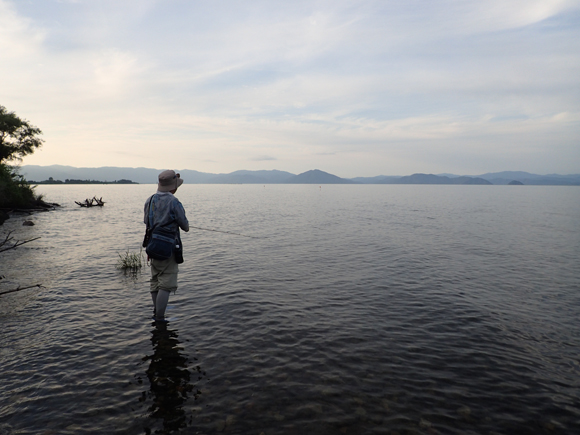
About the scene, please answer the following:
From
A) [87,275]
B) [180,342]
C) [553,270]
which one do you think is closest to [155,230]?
[180,342]

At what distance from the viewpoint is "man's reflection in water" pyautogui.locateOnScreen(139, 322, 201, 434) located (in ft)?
18.6

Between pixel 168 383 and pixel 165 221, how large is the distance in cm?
383

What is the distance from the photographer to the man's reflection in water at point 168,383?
5.68m

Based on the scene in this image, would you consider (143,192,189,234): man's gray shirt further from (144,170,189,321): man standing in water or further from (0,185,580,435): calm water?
(0,185,580,435): calm water

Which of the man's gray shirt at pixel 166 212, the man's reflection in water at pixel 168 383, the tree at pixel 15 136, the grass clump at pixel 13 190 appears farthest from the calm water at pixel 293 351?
the tree at pixel 15 136

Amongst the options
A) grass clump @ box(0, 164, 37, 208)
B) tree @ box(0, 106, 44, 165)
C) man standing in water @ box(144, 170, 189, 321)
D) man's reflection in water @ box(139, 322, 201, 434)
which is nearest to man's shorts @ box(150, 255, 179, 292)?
man standing in water @ box(144, 170, 189, 321)

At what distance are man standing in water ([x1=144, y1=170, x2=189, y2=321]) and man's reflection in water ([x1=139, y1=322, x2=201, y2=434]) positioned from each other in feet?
4.17

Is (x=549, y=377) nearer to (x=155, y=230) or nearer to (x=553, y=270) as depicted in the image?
(x=155, y=230)

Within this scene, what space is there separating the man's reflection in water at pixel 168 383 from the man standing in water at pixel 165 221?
1.27 meters

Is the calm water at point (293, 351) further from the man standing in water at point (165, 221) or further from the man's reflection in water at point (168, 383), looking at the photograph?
the man standing in water at point (165, 221)

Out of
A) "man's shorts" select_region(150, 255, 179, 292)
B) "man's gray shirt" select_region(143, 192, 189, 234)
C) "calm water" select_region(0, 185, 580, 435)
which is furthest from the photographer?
"man's shorts" select_region(150, 255, 179, 292)

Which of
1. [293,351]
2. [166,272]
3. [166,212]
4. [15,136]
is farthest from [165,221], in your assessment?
[15,136]

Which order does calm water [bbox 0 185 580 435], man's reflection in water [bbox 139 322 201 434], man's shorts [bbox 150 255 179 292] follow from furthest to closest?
man's shorts [bbox 150 255 179 292], calm water [bbox 0 185 580 435], man's reflection in water [bbox 139 322 201 434]

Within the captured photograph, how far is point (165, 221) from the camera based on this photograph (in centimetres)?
846
